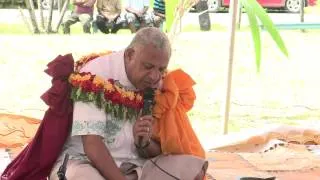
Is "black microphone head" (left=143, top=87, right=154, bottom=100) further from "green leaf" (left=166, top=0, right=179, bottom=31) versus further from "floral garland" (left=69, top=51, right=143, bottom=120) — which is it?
"green leaf" (left=166, top=0, right=179, bottom=31)

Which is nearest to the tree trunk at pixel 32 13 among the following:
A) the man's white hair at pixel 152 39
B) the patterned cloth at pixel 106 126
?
the patterned cloth at pixel 106 126

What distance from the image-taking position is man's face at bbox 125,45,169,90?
7.16 feet

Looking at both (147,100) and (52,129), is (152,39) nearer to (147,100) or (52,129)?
(147,100)

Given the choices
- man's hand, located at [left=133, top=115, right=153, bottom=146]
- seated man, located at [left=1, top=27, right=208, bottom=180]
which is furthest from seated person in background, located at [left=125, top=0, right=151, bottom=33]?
man's hand, located at [left=133, top=115, right=153, bottom=146]

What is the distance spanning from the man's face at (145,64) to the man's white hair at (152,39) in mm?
15

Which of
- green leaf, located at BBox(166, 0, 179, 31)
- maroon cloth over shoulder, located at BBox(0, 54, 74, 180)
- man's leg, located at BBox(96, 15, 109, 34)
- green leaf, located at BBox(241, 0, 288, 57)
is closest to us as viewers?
maroon cloth over shoulder, located at BBox(0, 54, 74, 180)

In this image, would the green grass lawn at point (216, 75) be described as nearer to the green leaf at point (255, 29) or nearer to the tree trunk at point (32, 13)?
the tree trunk at point (32, 13)

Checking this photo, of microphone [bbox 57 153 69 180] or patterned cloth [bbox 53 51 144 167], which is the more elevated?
patterned cloth [bbox 53 51 144 167]

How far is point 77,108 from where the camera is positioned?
224cm

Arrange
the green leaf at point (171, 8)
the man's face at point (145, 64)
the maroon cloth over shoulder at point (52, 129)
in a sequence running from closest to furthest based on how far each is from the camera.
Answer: the man's face at point (145, 64) < the maroon cloth over shoulder at point (52, 129) < the green leaf at point (171, 8)

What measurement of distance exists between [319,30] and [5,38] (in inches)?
99.6

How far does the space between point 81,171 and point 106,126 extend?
194mm

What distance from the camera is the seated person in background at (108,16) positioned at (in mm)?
4219

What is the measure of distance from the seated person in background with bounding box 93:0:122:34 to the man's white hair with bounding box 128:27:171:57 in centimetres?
203
